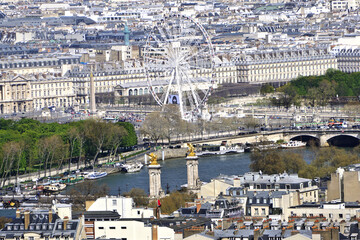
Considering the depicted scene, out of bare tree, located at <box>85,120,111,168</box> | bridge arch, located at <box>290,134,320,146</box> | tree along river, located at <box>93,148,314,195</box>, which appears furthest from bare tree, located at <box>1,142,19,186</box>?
bridge arch, located at <box>290,134,320,146</box>

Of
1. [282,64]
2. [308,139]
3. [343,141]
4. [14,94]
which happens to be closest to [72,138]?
[308,139]

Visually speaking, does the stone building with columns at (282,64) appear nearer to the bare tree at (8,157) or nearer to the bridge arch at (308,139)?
the bridge arch at (308,139)

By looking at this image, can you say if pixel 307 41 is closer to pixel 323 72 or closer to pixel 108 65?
pixel 323 72

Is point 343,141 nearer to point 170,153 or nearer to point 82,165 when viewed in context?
point 170,153

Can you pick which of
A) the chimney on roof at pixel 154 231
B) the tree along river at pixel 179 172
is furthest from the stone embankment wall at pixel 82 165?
the chimney on roof at pixel 154 231

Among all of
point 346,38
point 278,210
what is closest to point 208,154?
point 278,210

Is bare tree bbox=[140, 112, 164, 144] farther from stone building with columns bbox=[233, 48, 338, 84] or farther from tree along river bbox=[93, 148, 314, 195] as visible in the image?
stone building with columns bbox=[233, 48, 338, 84]
